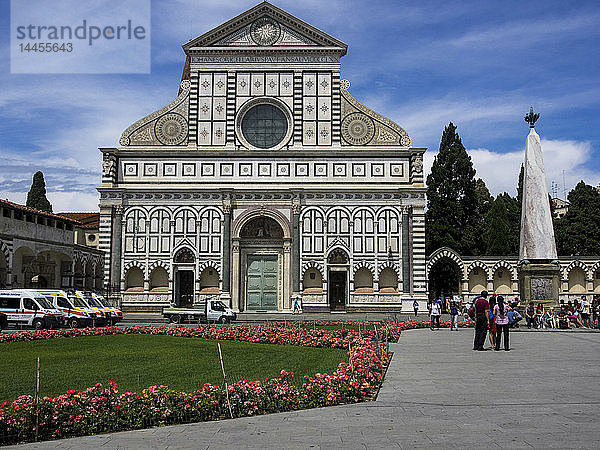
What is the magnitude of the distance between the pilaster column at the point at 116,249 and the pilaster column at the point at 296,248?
11.8 meters

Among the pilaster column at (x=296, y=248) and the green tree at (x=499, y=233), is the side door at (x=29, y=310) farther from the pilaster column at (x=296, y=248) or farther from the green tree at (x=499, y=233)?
the green tree at (x=499, y=233)

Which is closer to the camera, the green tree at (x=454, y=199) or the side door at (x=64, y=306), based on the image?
the side door at (x=64, y=306)

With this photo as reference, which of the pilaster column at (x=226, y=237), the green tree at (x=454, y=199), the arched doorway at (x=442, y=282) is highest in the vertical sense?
the green tree at (x=454, y=199)

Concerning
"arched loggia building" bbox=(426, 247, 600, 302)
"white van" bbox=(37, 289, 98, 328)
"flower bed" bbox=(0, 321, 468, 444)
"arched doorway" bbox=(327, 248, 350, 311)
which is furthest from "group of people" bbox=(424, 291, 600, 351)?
"white van" bbox=(37, 289, 98, 328)

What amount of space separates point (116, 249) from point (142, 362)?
1127 inches

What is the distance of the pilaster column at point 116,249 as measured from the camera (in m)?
42.6

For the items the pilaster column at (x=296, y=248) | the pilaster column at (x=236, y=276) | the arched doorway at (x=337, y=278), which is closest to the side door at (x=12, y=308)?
the pilaster column at (x=236, y=276)

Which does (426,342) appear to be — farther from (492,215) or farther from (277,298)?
(492,215)

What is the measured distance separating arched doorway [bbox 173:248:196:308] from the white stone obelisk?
2207 cm

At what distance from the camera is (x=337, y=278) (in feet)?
142

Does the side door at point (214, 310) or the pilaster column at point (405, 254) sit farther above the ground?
the pilaster column at point (405, 254)

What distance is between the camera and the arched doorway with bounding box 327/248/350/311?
4294 cm

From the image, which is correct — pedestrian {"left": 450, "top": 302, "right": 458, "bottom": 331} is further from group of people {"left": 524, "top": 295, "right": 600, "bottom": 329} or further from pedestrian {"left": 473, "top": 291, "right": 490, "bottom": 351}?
pedestrian {"left": 473, "top": 291, "right": 490, "bottom": 351}

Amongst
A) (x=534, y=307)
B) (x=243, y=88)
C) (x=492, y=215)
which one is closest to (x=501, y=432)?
(x=534, y=307)
